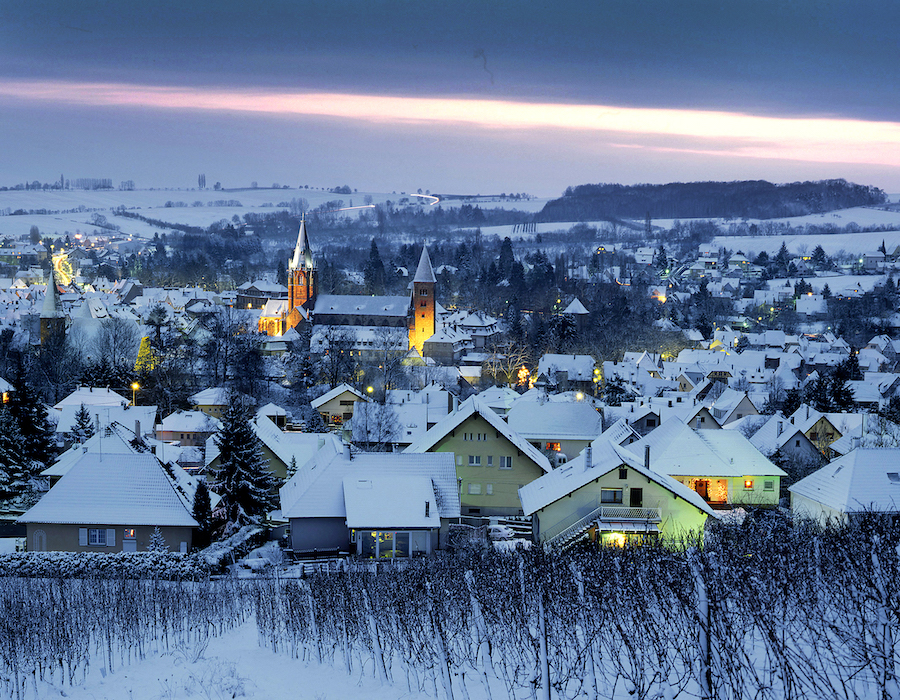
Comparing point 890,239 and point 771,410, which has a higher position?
point 890,239

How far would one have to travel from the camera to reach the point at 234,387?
199ft

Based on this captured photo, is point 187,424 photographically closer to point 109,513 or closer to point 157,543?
point 109,513

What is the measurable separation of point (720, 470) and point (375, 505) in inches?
547

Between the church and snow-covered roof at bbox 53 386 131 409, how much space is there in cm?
3664

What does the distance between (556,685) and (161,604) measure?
8.79 meters

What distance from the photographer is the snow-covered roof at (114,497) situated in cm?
2497

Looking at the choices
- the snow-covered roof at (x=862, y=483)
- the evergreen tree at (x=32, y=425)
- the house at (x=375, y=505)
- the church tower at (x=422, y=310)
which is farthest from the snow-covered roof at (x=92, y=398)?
the church tower at (x=422, y=310)

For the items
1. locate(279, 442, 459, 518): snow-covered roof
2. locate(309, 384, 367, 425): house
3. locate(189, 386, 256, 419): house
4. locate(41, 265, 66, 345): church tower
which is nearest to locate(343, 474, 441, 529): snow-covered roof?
locate(279, 442, 459, 518): snow-covered roof

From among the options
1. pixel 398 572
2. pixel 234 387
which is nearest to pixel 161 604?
pixel 398 572

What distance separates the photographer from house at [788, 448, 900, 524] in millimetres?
26016

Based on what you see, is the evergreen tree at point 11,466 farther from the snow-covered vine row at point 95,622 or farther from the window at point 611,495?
the window at point 611,495

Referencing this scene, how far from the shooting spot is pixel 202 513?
2597 cm

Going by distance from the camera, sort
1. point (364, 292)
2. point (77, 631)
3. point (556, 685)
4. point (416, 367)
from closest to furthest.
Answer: point (556, 685), point (77, 631), point (416, 367), point (364, 292)

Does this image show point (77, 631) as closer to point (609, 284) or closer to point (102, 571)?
point (102, 571)
